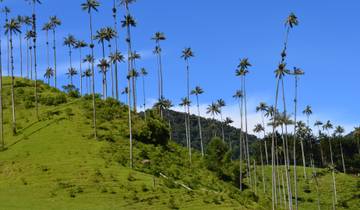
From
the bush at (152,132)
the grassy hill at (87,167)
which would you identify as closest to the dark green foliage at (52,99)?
the grassy hill at (87,167)

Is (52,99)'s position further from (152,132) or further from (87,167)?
(87,167)

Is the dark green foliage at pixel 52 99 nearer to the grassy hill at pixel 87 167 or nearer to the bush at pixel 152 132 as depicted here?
the grassy hill at pixel 87 167

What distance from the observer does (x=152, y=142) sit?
88875mm

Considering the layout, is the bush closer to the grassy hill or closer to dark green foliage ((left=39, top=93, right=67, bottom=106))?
the grassy hill

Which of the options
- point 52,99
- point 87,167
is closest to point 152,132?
point 52,99

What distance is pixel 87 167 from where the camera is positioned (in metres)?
67.8

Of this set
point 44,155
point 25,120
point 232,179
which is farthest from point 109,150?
point 232,179

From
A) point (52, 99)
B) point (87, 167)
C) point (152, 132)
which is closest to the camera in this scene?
point (87, 167)

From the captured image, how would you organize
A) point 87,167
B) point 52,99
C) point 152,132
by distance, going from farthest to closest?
point 52,99 < point 152,132 < point 87,167

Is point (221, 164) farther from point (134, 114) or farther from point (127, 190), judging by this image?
point (127, 190)

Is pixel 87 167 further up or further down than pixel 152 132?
further down

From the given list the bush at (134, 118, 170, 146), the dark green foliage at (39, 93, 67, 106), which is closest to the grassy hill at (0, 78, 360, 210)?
the dark green foliage at (39, 93, 67, 106)

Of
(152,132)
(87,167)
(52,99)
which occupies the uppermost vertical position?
(52,99)

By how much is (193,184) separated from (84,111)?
94.6 ft
